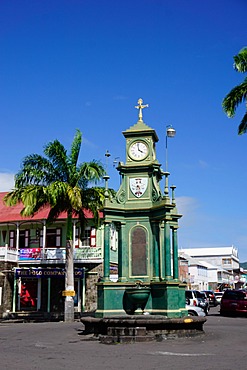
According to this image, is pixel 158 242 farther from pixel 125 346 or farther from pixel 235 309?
pixel 235 309

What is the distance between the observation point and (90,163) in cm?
2600

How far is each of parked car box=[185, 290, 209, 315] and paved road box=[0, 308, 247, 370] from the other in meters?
12.7

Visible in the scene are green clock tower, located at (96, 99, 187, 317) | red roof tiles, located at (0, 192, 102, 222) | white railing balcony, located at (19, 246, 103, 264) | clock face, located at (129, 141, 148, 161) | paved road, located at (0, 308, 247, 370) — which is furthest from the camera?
red roof tiles, located at (0, 192, 102, 222)

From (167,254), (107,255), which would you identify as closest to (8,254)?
(107,255)

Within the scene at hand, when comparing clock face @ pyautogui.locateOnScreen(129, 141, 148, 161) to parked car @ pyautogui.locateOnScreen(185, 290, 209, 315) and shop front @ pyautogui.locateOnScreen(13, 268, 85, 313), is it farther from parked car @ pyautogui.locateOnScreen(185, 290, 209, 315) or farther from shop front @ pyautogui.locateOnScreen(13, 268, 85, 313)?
shop front @ pyautogui.locateOnScreen(13, 268, 85, 313)

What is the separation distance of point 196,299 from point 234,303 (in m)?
2.25

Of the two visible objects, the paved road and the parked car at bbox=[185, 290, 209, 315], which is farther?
the parked car at bbox=[185, 290, 209, 315]

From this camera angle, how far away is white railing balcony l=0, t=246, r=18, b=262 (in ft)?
114

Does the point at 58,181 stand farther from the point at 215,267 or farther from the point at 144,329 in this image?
the point at 215,267

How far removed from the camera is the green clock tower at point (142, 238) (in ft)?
56.7

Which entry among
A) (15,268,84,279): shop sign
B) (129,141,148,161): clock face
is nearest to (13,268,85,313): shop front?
(15,268,84,279): shop sign

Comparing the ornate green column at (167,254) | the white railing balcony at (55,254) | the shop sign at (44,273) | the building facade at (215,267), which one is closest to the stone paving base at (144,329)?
the ornate green column at (167,254)

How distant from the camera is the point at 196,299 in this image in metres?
29.8

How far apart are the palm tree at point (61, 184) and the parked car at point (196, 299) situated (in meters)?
7.07
